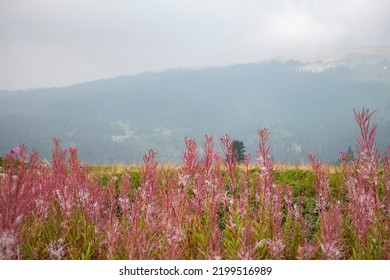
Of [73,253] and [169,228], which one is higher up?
[169,228]

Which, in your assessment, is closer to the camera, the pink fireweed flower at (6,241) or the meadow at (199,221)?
the pink fireweed flower at (6,241)

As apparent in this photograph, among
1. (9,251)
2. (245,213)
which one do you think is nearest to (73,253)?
(9,251)

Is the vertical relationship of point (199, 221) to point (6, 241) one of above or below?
below

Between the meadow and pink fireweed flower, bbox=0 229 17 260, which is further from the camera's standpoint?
the meadow

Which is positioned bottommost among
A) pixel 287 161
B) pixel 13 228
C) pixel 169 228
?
pixel 287 161

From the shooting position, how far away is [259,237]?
4.09 metres

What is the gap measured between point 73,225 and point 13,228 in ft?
6.40

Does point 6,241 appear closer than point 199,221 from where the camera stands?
Yes

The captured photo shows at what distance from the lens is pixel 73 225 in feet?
15.4

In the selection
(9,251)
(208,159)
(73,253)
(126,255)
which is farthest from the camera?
(208,159)
